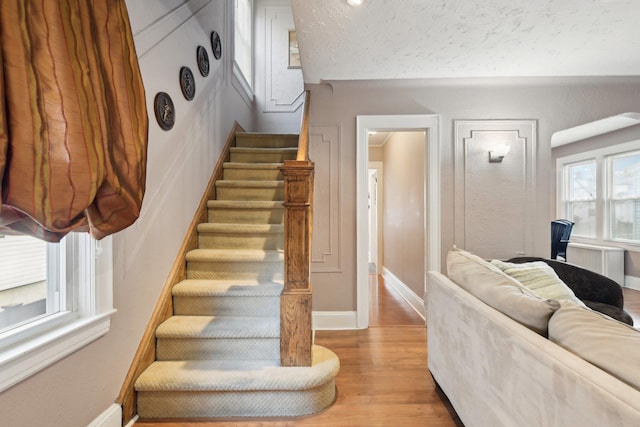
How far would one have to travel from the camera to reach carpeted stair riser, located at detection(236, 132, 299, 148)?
11.2 feet

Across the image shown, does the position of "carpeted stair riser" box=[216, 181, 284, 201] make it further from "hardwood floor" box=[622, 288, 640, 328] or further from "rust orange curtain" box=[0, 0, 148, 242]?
"hardwood floor" box=[622, 288, 640, 328]

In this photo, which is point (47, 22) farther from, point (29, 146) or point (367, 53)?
point (367, 53)

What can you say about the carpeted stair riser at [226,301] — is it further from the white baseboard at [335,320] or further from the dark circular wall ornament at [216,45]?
the dark circular wall ornament at [216,45]

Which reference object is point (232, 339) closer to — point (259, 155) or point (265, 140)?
point (259, 155)

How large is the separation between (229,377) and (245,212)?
1369 mm

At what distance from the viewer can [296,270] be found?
1664 millimetres

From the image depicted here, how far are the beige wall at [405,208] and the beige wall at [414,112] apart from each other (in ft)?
1.29

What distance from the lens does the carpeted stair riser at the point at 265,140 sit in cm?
340

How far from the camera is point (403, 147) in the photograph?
3.94 m

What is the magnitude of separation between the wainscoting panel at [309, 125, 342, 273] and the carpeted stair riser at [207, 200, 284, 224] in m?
0.45

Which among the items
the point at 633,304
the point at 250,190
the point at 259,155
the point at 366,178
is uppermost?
the point at 259,155

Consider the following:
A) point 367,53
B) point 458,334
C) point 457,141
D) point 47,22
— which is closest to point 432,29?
point 367,53

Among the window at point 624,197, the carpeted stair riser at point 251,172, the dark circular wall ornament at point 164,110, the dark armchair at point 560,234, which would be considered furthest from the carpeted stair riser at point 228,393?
the window at point 624,197

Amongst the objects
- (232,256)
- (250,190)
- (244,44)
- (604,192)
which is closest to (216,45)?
(244,44)
